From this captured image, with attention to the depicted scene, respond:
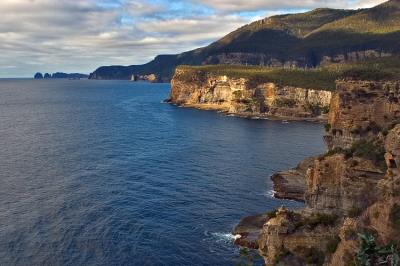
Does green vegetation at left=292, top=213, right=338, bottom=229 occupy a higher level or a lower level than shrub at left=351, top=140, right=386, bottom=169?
lower

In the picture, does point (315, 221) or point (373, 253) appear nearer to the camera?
point (373, 253)

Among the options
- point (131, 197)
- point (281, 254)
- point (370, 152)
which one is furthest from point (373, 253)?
point (131, 197)

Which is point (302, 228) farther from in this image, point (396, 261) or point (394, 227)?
point (396, 261)

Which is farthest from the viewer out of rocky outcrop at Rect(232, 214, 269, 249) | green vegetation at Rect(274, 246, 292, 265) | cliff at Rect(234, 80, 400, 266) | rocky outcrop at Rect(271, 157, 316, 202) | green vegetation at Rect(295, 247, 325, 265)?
rocky outcrop at Rect(271, 157, 316, 202)

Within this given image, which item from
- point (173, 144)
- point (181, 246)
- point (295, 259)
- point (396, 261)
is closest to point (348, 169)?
point (295, 259)

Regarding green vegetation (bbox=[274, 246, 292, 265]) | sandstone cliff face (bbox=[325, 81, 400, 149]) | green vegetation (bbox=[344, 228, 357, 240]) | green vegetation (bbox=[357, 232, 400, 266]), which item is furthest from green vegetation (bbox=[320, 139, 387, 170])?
sandstone cliff face (bbox=[325, 81, 400, 149])

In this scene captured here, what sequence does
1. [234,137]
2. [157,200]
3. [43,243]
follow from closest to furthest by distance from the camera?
1. [43,243]
2. [157,200]
3. [234,137]

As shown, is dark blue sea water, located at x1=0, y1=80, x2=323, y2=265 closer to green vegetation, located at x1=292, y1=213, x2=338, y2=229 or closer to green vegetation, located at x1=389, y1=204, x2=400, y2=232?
green vegetation, located at x1=292, y1=213, x2=338, y2=229

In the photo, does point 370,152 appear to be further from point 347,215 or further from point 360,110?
point 360,110
